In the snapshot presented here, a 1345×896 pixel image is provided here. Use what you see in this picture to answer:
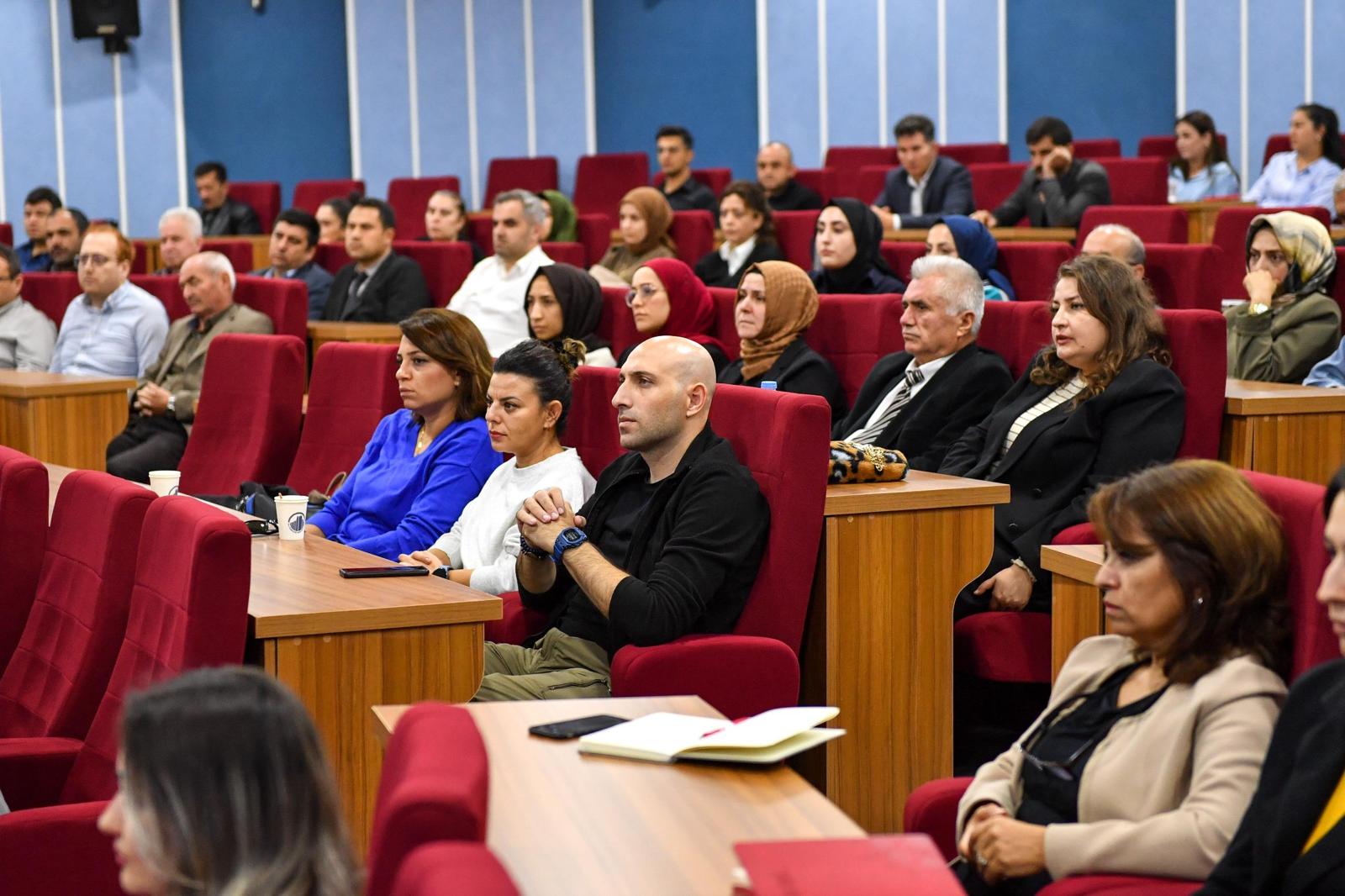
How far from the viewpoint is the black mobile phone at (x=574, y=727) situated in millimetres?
1997

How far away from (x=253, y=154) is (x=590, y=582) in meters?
8.64

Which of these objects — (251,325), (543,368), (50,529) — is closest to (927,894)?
(50,529)

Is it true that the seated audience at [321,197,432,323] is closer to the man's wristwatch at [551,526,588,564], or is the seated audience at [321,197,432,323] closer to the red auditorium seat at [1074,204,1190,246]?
the red auditorium seat at [1074,204,1190,246]

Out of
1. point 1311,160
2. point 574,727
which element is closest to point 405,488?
point 574,727

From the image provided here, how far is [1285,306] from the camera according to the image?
179 inches

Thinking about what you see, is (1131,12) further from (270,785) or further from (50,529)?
(270,785)

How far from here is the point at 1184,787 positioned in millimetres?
1906

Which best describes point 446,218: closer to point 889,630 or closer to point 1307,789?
point 889,630

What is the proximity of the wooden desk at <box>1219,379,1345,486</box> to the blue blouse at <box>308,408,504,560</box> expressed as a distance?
1597 millimetres

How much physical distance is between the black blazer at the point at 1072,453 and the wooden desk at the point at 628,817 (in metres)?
1.73

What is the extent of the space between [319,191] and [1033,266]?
6197 millimetres

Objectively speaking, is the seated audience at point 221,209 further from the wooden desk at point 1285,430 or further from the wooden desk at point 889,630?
the wooden desk at point 889,630

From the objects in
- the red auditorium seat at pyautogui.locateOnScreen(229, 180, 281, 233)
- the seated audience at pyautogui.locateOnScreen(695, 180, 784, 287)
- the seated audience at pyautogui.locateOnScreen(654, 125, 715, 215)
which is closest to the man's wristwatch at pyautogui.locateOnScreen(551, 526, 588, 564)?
the seated audience at pyautogui.locateOnScreen(695, 180, 784, 287)

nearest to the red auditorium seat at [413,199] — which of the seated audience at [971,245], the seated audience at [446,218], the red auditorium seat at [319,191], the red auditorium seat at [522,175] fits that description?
the red auditorium seat at [319,191]
